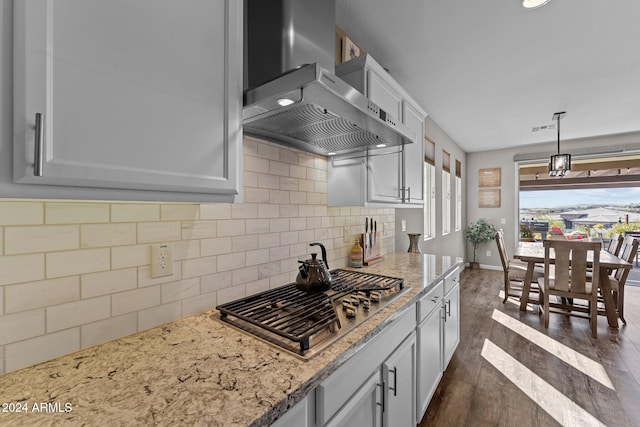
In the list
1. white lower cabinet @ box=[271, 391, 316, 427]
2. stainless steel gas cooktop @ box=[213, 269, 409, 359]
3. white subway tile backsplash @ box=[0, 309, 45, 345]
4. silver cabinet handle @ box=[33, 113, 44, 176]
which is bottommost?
white lower cabinet @ box=[271, 391, 316, 427]

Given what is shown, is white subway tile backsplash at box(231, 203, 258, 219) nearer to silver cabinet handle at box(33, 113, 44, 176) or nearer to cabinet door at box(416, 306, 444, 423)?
silver cabinet handle at box(33, 113, 44, 176)

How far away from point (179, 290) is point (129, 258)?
0.23 metres

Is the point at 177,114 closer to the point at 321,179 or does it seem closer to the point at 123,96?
the point at 123,96

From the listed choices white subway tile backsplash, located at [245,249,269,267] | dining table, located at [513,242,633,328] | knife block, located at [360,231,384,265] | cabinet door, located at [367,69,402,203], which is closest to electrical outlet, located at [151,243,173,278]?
white subway tile backsplash, located at [245,249,269,267]

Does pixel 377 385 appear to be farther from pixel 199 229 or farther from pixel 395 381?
pixel 199 229

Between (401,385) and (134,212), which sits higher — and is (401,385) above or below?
below

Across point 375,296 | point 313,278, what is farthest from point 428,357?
point 313,278

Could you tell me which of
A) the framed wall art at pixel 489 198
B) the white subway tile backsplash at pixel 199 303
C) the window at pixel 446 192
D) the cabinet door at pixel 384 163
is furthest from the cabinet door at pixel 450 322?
the framed wall art at pixel 489 198

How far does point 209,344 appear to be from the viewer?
952mm

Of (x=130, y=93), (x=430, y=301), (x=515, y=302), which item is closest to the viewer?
(x=130, y=93)

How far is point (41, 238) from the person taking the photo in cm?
82

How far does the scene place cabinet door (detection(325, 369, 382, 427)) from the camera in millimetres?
937

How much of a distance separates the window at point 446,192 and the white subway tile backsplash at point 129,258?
3855mm

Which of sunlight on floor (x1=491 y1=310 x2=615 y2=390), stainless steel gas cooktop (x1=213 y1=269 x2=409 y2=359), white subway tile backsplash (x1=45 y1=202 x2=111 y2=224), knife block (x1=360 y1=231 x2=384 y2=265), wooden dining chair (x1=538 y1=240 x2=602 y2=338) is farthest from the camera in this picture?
wooden dining chair (x1=538 y1=240 x2=602 y2=338)
